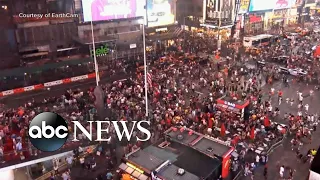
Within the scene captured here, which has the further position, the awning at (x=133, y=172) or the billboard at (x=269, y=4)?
the billboard at (x=269, y=4)

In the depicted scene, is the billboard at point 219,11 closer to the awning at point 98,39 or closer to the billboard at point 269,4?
the billboard at point 269,4

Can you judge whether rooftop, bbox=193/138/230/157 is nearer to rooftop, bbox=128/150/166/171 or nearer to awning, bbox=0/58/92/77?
rooftop, bbox=128/150/166/171

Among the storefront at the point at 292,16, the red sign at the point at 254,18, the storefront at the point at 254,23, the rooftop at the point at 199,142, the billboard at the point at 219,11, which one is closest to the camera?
the rooftop at the point at 199,142

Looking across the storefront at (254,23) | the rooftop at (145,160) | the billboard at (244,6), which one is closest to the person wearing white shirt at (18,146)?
the rooftop at (145,160)

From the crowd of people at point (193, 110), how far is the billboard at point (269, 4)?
103 ft

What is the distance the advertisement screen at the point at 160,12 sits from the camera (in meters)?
59.7

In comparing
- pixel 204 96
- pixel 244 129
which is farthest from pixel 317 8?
pixel 244 129

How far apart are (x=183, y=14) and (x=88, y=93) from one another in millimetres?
47041

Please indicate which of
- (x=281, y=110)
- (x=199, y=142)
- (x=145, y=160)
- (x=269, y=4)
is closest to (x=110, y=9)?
(x=281, y=110)

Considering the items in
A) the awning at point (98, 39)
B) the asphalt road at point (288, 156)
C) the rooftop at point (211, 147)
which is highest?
the awning at point (98, 39)

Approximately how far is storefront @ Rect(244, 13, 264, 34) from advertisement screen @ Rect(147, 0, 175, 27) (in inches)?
870

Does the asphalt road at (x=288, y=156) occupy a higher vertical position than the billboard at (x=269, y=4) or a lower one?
lower

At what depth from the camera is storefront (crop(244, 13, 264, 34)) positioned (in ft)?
249

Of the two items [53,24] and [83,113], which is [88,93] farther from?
[53,24]
